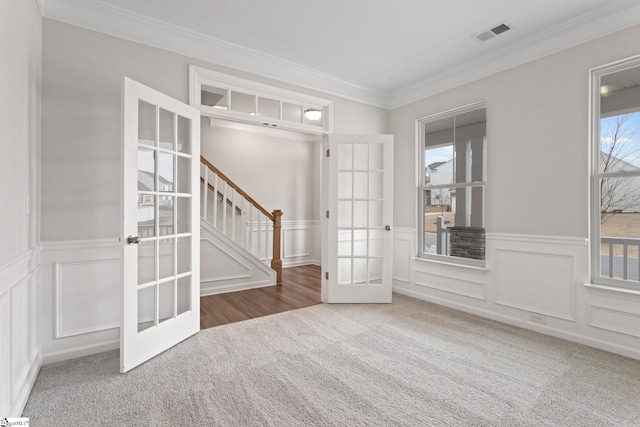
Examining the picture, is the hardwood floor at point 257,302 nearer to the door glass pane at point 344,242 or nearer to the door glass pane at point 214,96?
the door glass pane at point 344,242

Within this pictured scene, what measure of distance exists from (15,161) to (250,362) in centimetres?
195

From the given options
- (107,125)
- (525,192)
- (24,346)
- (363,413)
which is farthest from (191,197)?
(525,192)

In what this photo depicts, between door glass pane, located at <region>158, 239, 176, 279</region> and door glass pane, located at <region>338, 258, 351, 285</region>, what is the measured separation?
1959 mm

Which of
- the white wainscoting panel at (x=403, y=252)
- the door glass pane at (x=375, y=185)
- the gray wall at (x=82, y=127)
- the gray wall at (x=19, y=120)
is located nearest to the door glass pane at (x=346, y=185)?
the door glass pane at (x=375, y=185)

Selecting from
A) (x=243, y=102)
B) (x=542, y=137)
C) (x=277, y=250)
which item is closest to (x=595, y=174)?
(x=542, y=137)

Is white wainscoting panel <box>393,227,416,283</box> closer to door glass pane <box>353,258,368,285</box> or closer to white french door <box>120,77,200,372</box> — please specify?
door glass pane <box>353,258,368,285</box>

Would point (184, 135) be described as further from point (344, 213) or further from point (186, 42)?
point (344, 213)

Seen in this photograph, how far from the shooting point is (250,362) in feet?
7.77

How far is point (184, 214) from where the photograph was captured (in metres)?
2.78

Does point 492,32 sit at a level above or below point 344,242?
above

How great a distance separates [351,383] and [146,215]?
76.6 inches

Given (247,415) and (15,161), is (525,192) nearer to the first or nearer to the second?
(247,415)

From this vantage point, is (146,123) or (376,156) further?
(376,156)

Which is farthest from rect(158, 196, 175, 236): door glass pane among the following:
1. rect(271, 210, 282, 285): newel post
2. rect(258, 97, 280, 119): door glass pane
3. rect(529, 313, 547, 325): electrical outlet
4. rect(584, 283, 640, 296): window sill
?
rect(584, 283, 640, 296): window sill
